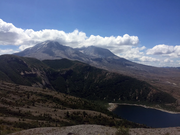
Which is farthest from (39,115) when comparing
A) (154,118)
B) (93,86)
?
(93,86)

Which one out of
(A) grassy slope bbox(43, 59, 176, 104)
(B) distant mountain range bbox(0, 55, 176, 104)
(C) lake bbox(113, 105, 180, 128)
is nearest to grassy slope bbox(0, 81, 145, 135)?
(C) lake bbox(113, 105, 180, 128)

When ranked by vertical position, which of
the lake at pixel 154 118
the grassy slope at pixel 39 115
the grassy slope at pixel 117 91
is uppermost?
the grassy slope at pixel 39 115

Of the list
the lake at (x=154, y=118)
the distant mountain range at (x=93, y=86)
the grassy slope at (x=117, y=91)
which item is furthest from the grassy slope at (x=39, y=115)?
the grassy slope at (x=117, y=91)

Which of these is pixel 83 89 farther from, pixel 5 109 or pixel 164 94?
pixel 5 109

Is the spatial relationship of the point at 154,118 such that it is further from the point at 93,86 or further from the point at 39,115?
the point at 93,86

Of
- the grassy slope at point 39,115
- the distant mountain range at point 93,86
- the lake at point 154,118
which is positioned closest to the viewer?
the grassy slope at point 39,115

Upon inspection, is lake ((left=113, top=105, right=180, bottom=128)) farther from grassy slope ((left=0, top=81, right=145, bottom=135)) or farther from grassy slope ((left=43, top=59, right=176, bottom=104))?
grassy slope ((left=43, top=59, right=176, bottom=104))

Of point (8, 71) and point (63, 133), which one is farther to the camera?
point (8, 71)

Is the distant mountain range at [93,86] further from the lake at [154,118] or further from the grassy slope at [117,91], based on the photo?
the lake at [154,118]

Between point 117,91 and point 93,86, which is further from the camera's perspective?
point 93,86

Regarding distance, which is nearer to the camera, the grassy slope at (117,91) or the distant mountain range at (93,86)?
the distant mountain range at (93,86)

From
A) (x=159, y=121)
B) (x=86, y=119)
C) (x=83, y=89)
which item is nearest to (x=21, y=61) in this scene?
(x=83, y=89)
